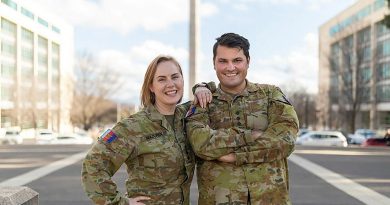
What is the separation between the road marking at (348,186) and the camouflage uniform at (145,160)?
6.34m

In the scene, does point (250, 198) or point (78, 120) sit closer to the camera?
point (250, 198)

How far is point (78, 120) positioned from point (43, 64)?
488 inches

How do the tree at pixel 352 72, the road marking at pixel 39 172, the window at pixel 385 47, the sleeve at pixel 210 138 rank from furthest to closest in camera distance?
the window at pixel 385 47
the tree at pixel 352 72
the road marking at pixel 39 172
the sleeve at pixel 210 138

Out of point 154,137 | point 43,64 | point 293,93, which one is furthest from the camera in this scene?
point 293,93

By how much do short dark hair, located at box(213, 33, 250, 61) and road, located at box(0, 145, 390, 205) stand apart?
17.9 feet

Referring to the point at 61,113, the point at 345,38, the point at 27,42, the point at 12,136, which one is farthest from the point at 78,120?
the point at 345,38

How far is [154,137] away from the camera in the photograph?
2812mm

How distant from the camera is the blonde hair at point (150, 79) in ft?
9.45

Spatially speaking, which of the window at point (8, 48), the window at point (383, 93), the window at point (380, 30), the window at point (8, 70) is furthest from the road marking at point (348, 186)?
the window at point (380, 30)

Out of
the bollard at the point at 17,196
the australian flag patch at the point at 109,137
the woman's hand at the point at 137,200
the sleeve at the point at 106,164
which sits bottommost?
the bollard at the point at 17,196

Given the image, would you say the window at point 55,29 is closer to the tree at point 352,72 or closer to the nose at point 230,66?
the tree at point 352,72

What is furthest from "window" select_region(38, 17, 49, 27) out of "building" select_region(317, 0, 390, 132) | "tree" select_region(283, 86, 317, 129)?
"building" select_region(317, 0, 390, 132)

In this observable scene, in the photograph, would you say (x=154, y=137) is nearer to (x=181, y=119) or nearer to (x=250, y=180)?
(x=181, y=119)

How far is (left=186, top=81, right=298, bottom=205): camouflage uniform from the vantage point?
2.88 meters
